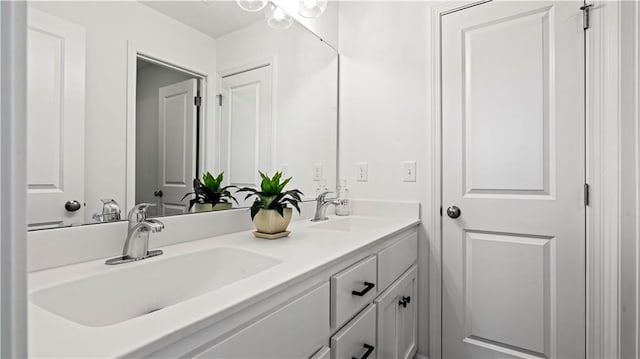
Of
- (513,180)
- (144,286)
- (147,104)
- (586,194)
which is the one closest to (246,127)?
(147,104)

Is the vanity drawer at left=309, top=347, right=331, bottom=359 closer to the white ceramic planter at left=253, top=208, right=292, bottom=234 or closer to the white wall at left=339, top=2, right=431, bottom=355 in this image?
the white ceramic planter at left=253, top=208, right=292, bottom=234

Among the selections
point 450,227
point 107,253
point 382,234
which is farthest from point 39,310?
point 450,227

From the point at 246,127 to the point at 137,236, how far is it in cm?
71

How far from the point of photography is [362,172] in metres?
1.93

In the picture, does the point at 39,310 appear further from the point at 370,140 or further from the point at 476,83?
the point at 476,83

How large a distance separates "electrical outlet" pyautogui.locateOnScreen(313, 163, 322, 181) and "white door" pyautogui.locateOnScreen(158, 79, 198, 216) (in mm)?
837

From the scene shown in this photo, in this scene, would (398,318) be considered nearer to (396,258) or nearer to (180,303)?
(396,258)

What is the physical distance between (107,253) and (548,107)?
5.97ft

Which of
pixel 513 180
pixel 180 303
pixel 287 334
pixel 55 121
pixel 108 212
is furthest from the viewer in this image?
pixel 513 180

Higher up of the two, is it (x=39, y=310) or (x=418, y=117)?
(x=418, y=117)

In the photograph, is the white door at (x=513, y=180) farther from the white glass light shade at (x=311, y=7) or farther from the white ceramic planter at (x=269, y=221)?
the white ceramic planter at (x=269, y=221)

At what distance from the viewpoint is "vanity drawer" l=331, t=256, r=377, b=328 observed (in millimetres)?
882

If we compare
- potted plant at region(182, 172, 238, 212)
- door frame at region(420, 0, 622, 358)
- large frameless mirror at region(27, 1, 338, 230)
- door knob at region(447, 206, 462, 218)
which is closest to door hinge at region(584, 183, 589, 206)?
door frame at region(420, 0, 622, 358)

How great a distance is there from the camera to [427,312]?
1.70 metres
